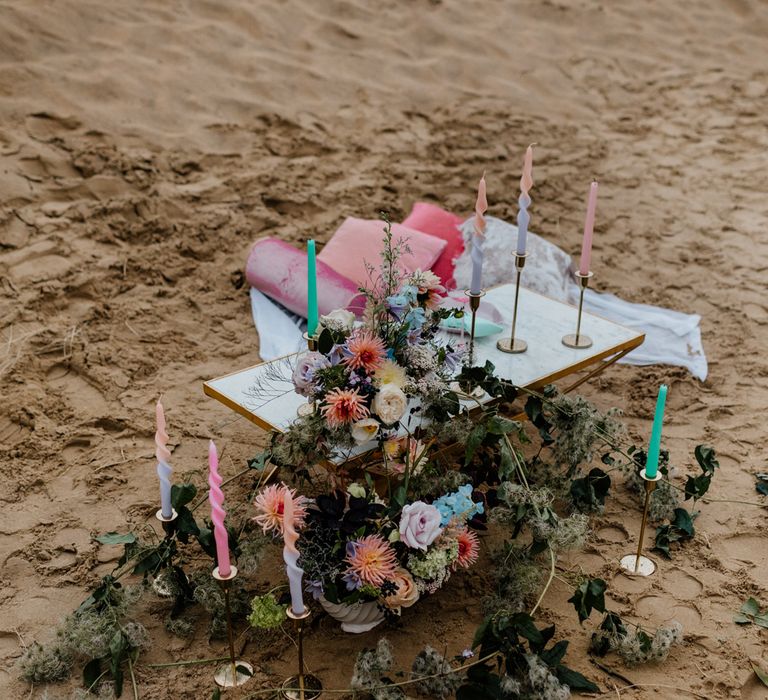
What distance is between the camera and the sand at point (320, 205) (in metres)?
2.69

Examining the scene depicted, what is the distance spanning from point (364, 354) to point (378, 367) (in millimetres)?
57

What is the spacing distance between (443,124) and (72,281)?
2.72 meters

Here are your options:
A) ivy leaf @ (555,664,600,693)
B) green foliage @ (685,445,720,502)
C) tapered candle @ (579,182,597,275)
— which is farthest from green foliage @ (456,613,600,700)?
tapered candle @ (579,182,597,275)

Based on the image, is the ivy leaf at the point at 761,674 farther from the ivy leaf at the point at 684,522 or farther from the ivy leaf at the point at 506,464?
the ivy leaf at the point at 506,464

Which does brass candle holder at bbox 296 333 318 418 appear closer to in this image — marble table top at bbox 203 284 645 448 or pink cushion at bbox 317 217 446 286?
marble table top at bbox 203 284 645 448

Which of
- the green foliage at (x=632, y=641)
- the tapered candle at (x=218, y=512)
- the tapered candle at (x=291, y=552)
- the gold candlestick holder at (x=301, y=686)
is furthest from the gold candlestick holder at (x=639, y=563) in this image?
the tapered candle at (x=218, y=512)

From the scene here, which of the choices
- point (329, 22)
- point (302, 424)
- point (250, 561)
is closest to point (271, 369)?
point (302, 424)

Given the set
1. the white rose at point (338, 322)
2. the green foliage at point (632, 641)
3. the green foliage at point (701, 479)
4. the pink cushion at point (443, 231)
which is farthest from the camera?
the pink cushion at point (443, 231)

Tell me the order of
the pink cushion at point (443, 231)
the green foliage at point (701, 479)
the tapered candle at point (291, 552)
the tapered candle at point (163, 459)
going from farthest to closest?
1. the pink cushion at point (443, 231)
2. the green foliage at point (701, 479)
3. the tapered candle at point (163, 459)
4. the tapered candle at point (291, 552)

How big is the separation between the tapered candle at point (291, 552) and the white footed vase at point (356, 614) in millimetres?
366

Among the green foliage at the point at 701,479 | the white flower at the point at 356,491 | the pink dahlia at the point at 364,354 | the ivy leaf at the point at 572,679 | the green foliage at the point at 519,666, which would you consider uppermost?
the pink dahlia at the point at 364,354

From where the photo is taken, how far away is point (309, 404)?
106 inches

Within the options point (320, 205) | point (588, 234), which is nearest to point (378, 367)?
point (588, 234)

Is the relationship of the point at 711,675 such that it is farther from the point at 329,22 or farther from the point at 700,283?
the point at 329,22
